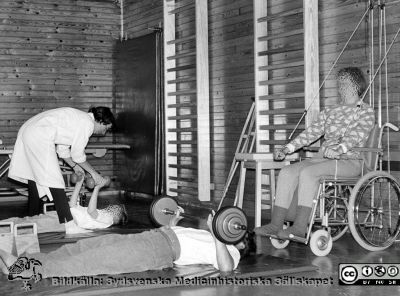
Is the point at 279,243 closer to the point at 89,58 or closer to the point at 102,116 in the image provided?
the point at 102,116

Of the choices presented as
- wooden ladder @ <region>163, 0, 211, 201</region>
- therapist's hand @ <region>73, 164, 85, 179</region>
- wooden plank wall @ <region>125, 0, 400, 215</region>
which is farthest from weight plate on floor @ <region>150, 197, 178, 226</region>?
wooden ladder @ <region>163, 0, 211, 201</region>

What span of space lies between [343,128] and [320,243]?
2.99ft

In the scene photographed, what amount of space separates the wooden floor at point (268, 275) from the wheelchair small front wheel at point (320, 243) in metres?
0.04

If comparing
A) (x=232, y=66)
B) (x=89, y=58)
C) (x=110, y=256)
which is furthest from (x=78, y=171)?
(x=89, y=58)

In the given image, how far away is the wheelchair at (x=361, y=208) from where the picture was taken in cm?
477

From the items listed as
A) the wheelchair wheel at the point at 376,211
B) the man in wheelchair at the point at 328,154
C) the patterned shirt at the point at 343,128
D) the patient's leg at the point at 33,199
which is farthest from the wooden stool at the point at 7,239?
the wheelchair wheel at the point at 376,211

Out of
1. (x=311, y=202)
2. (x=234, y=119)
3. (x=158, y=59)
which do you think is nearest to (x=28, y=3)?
(x=158, y=59)

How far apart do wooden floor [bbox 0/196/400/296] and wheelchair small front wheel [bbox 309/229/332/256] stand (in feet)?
0.15

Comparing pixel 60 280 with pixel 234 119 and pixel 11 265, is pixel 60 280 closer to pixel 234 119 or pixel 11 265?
pixel 11 265

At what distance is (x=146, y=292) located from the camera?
3.63 meters

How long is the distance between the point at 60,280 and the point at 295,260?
1.69 m

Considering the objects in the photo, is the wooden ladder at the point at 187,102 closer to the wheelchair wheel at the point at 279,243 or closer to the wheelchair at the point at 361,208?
the wheelchair at the point at 361,208

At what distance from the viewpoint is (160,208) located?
184 inches

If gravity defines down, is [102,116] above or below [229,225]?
above
